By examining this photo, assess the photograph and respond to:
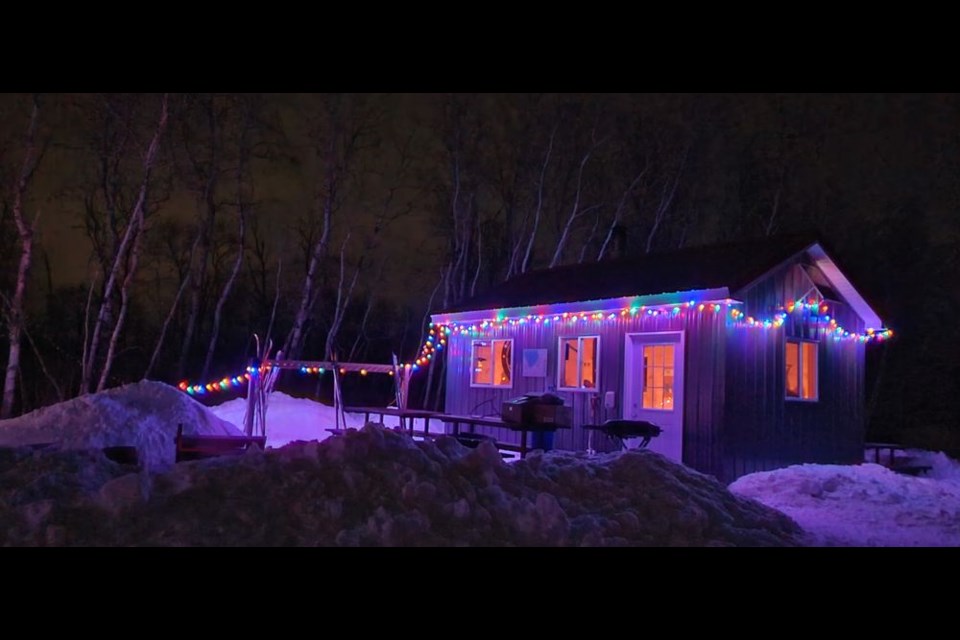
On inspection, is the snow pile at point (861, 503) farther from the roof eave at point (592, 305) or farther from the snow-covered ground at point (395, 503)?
the roof eave at point (592, 305)

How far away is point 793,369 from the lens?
41.2 ft

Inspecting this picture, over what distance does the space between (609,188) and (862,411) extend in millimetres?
13433

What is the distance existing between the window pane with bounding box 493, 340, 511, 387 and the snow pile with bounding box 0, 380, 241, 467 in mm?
5189

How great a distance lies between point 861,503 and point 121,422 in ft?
34.5

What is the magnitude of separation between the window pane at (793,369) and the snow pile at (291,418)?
8.58 metres

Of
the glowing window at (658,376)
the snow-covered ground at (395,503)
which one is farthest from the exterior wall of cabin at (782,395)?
the snow-covered ground at (395,503)

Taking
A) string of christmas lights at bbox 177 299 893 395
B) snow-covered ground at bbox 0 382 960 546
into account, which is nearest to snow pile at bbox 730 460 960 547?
snow-covered ground at bbox 0 382 960 546

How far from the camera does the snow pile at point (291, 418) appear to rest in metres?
15.5

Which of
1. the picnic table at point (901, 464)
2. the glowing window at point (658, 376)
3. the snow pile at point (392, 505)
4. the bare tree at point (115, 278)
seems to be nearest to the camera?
the snow pile at point (392, 505)

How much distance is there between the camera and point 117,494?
5.67 meters

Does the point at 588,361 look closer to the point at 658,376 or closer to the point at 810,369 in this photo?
the point at 658,376

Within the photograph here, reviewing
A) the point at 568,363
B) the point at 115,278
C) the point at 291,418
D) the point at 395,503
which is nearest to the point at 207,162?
the point at 115,278

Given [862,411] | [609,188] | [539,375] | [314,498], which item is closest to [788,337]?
[862,411]
